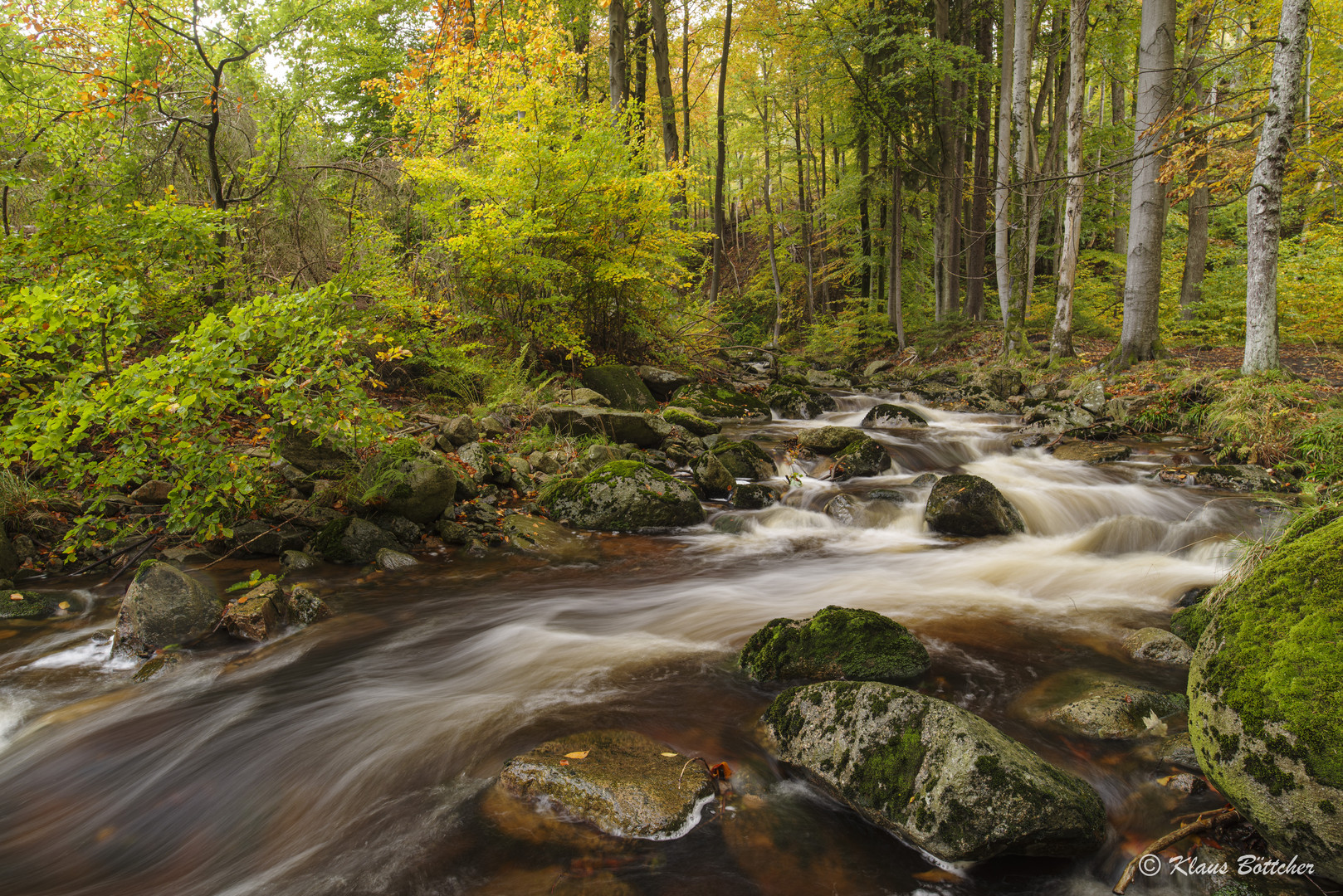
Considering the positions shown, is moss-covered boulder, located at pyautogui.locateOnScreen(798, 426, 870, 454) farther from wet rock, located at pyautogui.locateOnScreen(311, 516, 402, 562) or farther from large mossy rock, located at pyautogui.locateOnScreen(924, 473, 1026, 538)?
wet rock, located at pyautogui.locateOnScreen(311, 516, 402, 562)

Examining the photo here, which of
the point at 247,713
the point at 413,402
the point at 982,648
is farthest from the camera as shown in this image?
the point at 413,402

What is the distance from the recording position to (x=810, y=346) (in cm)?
2370

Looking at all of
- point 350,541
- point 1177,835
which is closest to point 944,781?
point 1177,835

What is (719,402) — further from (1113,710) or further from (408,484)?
(1113,710)

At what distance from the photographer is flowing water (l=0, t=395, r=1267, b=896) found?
285 cm

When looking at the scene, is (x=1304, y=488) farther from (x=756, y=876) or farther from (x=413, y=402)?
(x=413, y=402)

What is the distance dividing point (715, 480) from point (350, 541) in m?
4.52

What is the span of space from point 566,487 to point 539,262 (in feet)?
13.5

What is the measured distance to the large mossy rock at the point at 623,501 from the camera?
25.8ft

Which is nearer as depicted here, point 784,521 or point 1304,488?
point 1304,488

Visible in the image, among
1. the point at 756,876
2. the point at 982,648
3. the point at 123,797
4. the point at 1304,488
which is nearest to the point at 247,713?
the point at 123,797

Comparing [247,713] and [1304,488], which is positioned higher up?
[1304,488]

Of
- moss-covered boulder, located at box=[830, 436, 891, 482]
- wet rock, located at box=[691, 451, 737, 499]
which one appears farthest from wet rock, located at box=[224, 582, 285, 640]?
moss-covered boulder, located at box=[830, 436, 891, 482]

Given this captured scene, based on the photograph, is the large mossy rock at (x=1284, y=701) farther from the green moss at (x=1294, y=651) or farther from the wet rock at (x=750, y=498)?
the wet rock at (x=750, y=498)
